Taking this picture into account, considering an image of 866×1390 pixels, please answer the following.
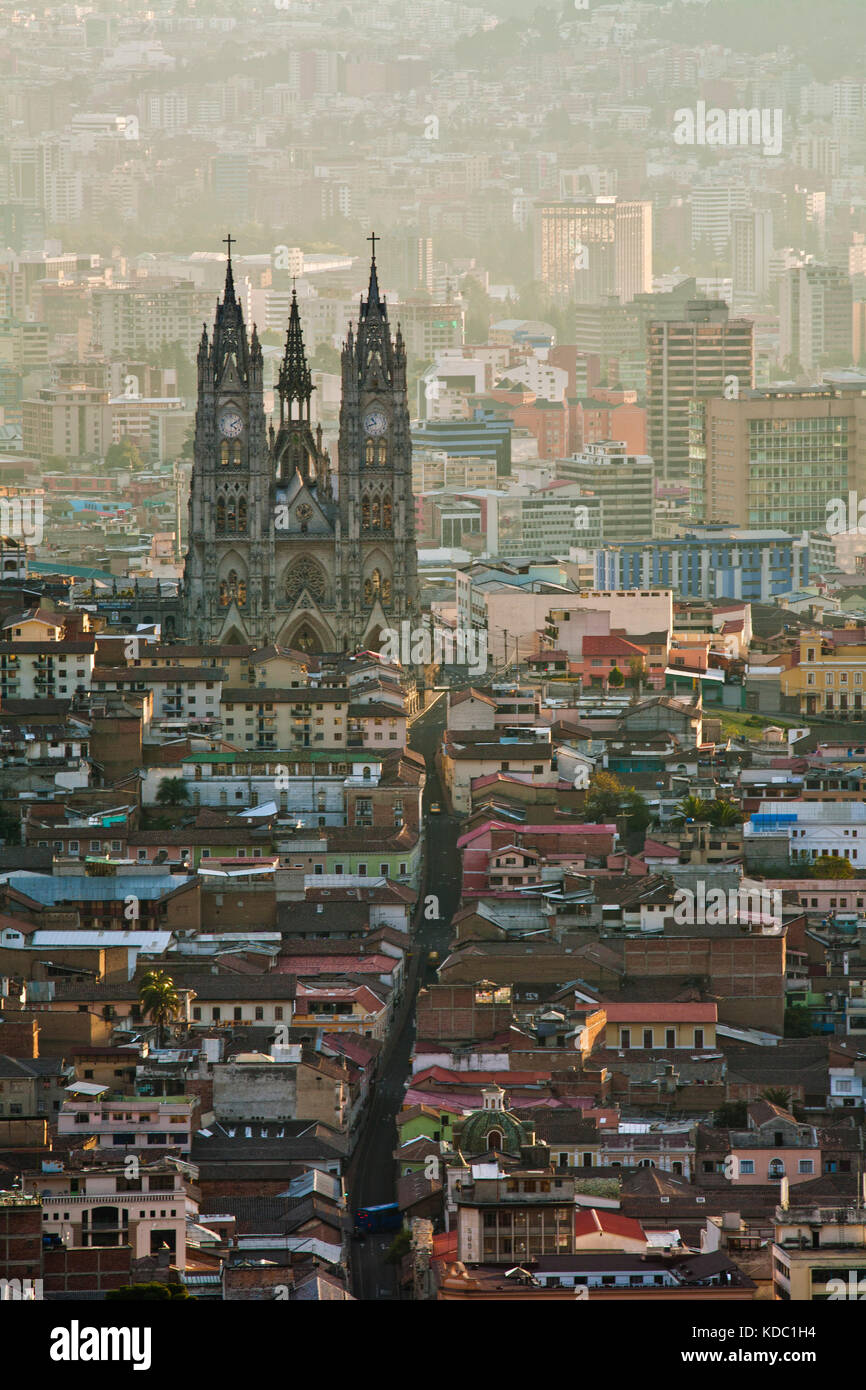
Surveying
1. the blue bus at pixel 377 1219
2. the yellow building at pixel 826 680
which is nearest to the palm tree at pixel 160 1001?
the blue bus at pixel 377 1219

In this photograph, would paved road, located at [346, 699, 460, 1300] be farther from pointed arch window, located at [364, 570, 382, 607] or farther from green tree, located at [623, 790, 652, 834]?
pointed arch window, located at [364, 570, 382, 607]

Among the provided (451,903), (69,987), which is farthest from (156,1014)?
Answer: (451,903)

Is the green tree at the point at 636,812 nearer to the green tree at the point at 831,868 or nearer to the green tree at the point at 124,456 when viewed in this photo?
the green tree at the point at 831,868

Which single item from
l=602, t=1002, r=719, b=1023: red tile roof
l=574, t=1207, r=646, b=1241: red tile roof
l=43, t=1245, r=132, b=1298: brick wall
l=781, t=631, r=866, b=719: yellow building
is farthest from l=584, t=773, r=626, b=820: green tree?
l=43, t=1245, r=132, b=1298: brick wall

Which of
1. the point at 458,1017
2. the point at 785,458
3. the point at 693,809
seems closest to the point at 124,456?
the point at 785,458
